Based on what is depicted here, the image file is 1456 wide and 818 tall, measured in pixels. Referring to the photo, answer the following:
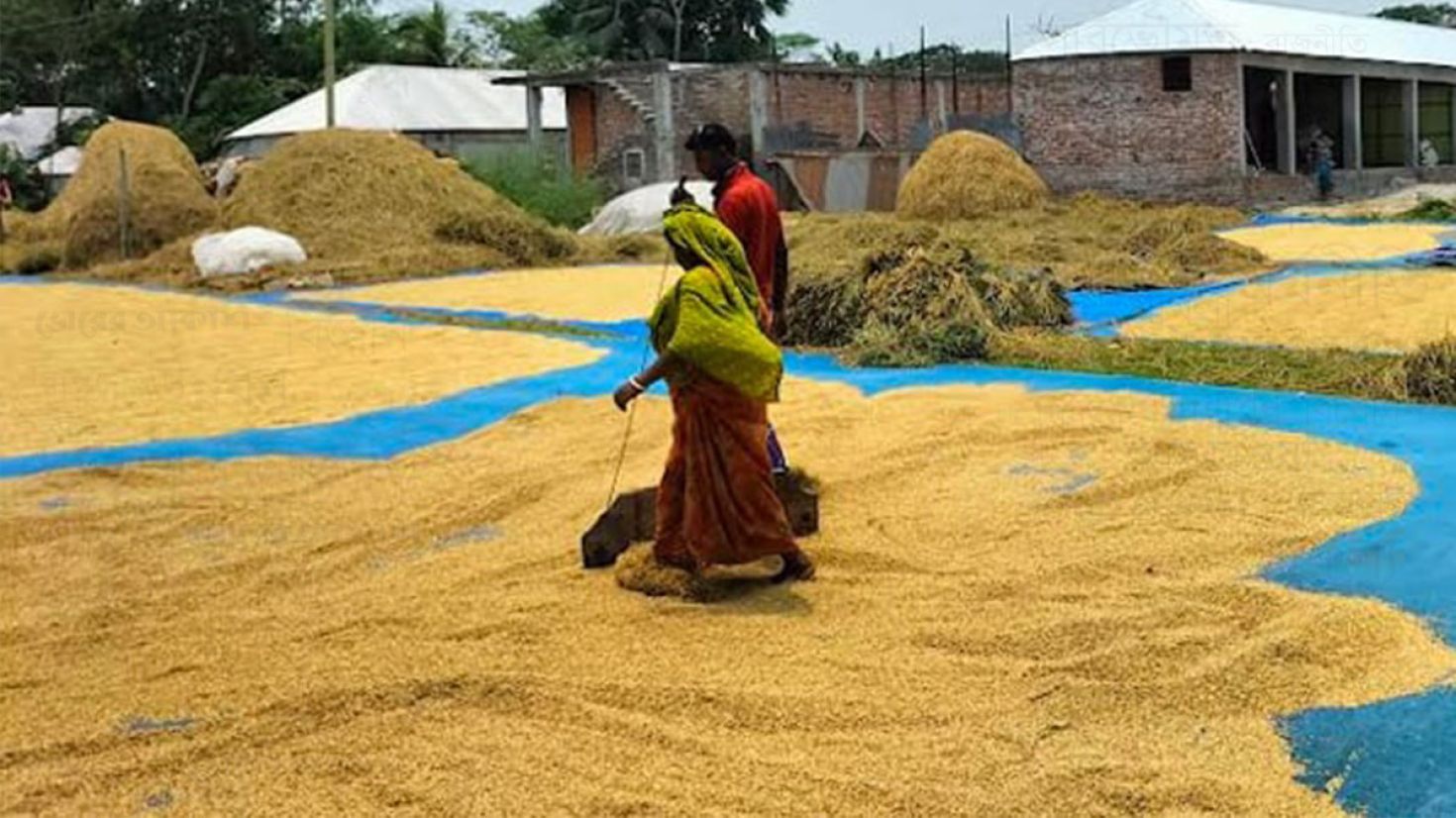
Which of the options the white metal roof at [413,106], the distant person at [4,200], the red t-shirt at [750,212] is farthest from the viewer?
the white metal roof at [413,106]

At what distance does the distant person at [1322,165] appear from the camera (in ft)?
77.9

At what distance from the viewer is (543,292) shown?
1376 centimetres

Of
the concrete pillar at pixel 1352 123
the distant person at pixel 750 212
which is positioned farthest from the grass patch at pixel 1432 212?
the distant person at pixel 750 212

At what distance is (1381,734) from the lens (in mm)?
2920

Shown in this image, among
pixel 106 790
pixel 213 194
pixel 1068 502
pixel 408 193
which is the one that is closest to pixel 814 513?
pixel 1068 502

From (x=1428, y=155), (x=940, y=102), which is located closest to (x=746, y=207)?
(x=940, y=102)

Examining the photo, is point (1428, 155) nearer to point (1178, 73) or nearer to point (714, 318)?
point (1178, 73)

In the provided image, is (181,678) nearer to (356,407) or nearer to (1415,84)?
(356,407)

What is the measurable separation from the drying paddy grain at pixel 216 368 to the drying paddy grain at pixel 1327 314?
3.86 metres

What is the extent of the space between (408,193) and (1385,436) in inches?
591

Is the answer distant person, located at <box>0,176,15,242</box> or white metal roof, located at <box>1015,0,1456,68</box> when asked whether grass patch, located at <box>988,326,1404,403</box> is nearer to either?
white metal roof, located at <box>1015,0,1456,68</box>

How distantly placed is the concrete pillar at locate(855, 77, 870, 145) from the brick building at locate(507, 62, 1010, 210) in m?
0.02

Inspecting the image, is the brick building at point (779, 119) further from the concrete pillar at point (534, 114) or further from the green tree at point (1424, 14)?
the green tree at point (1424, 14)

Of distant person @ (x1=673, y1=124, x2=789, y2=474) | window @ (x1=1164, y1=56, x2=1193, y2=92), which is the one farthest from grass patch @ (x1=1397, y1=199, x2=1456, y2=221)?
distant person @ (x1=673, y1=124, x2=789, y2=474)
